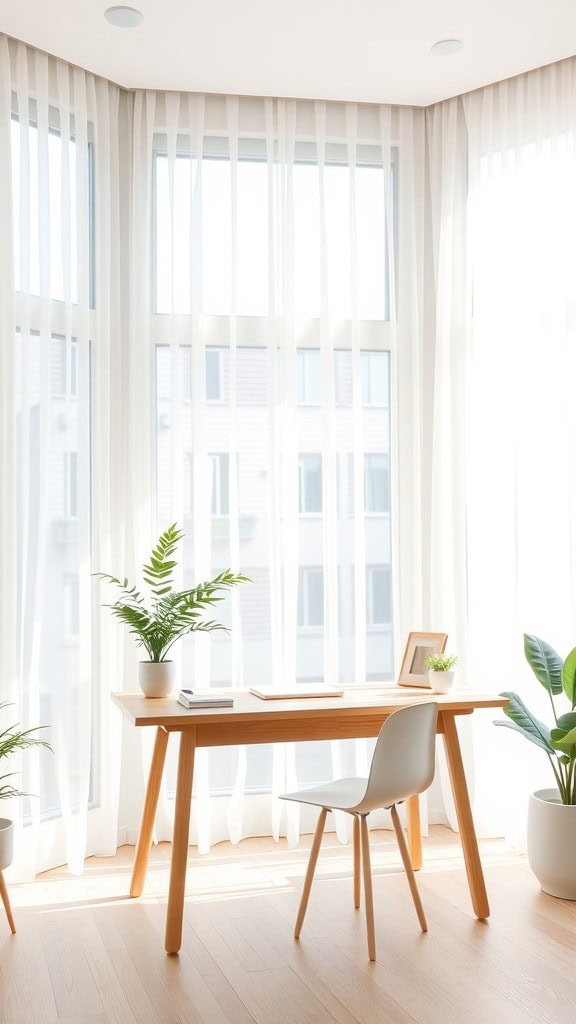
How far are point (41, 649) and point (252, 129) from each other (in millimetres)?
2397

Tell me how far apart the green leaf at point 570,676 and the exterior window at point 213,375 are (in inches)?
70.9

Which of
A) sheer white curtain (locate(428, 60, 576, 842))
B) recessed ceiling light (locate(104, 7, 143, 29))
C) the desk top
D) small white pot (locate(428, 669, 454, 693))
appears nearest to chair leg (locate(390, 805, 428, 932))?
the desk top

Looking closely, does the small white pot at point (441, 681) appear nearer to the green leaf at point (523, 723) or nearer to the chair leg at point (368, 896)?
the green leaf at point (523, 723)

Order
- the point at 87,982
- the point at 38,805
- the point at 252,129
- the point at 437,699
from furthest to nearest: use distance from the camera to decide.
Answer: the point at 252,129 < the point at 38,805 < the point at 437,699 < the point at 87,982

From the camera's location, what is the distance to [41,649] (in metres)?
3.82

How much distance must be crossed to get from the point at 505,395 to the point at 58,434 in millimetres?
1859

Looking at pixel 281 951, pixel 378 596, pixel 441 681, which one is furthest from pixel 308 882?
pixel 378 596

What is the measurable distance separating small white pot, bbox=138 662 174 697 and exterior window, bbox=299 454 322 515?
110cm

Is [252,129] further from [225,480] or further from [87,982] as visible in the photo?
[87,982]

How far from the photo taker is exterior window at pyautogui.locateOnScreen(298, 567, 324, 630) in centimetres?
427

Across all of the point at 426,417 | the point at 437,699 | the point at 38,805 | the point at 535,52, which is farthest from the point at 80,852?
the point at 535,52

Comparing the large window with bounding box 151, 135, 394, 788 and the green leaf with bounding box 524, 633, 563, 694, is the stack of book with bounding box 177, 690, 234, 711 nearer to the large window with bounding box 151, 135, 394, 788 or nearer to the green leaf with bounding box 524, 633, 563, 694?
the large window with bounding box 151, 135, 394, 788

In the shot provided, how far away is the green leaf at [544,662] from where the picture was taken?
11.8 ft

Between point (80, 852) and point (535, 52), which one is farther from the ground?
point (535, 52)
